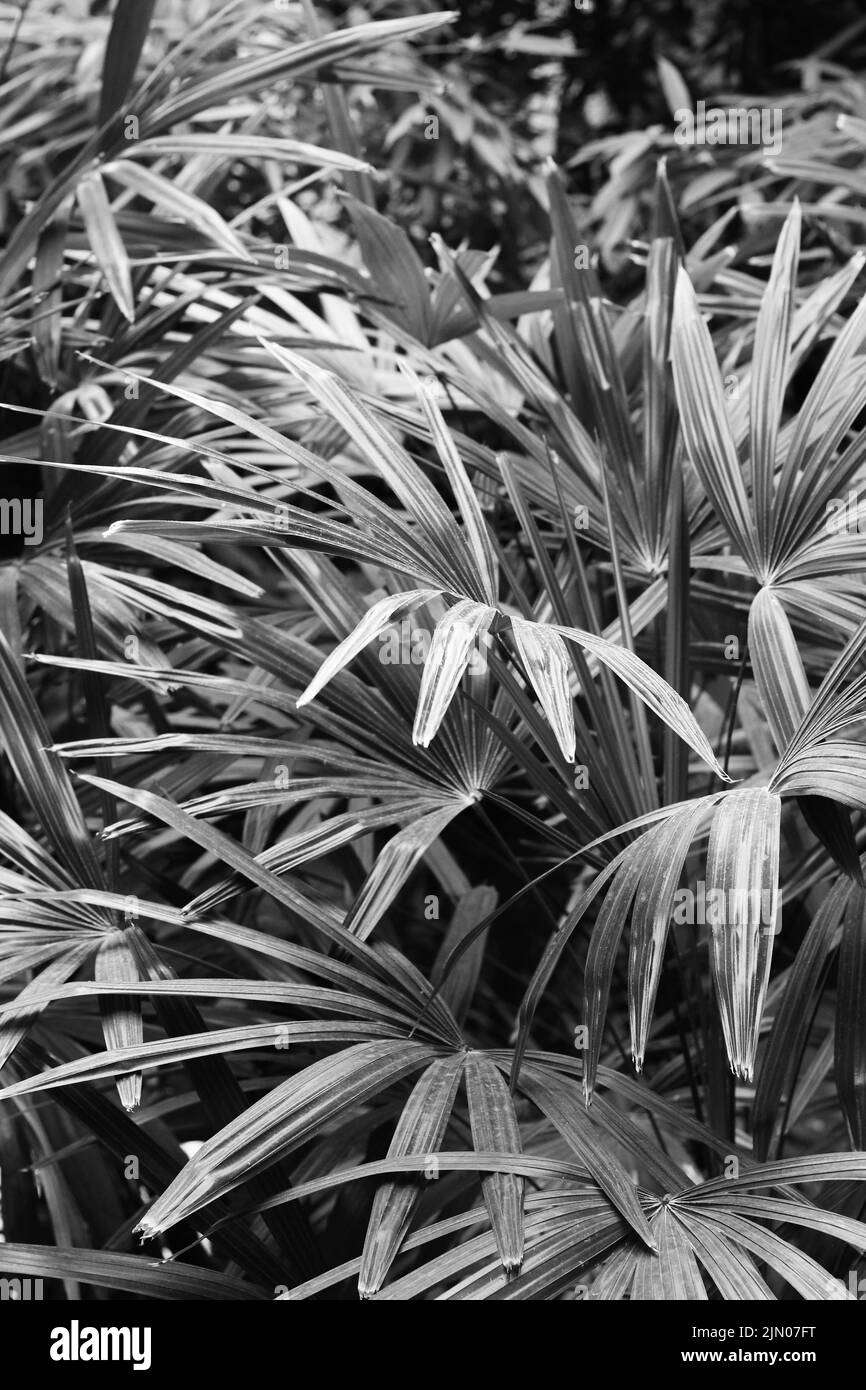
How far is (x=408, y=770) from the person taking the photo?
877 mm

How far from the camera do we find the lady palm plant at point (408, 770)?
26.0 inches

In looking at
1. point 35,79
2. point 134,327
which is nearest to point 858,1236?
point 134,327

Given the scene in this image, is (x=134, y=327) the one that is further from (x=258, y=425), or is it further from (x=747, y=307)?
(x=747, y=307)

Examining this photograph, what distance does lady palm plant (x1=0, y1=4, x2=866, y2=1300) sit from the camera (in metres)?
0.66

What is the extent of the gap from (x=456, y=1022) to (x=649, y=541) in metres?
0.43

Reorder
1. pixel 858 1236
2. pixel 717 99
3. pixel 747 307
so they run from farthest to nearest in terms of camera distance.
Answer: pixel 717 99, pixel 747 307, pixel 858 1236

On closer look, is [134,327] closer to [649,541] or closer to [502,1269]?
[649,541]

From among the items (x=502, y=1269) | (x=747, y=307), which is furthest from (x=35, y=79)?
(x=502, y=1269)

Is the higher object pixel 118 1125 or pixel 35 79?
pixel 35 79

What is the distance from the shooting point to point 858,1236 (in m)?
0.62

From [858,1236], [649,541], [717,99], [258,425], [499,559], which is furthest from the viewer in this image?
[717,99]

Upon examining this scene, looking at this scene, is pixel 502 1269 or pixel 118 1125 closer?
pixel 502 1269
